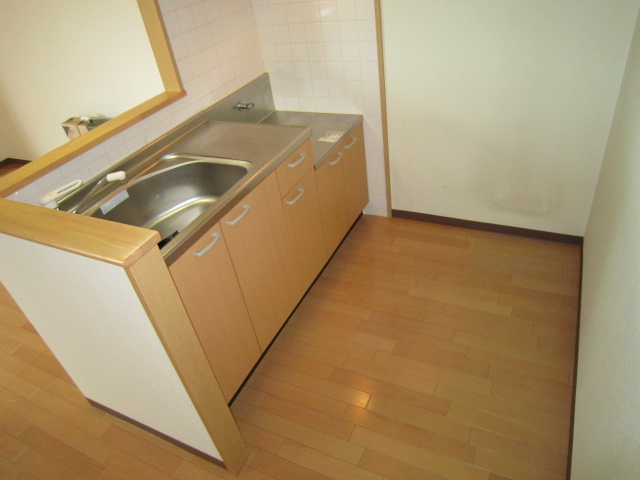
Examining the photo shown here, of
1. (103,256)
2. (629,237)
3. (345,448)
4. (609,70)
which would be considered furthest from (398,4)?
(345,448)

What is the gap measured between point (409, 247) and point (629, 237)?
153 cm

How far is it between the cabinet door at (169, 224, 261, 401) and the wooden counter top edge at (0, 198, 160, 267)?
12.4 inches

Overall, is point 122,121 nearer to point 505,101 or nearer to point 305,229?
point 305,229

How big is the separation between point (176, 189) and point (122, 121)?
0.38 m

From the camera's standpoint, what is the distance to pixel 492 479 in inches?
65.2

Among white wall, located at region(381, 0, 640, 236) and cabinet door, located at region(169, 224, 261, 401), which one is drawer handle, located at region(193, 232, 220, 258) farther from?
white wall, located at region(381, 0, 640, 236)

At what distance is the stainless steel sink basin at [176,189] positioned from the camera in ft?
6.50

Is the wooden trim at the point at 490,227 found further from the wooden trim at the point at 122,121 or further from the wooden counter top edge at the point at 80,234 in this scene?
the wooden counter top edge at the point at 80,234

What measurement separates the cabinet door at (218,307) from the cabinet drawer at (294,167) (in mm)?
467

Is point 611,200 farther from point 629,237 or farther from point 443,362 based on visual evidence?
point 443,362

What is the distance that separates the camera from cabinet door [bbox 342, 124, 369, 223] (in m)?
2.69

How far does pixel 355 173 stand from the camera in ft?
9.28

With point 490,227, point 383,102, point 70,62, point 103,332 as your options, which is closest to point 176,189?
point 103,332

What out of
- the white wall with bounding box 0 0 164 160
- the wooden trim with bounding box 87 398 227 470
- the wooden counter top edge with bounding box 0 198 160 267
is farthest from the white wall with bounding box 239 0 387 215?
the wooden trim with bounding box 87 398 227 470
